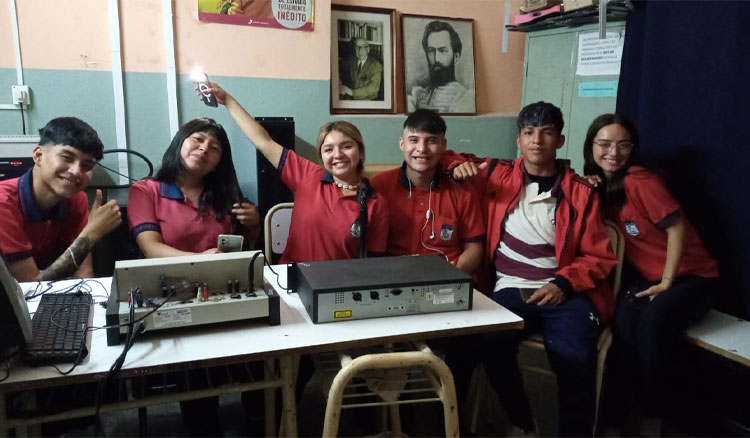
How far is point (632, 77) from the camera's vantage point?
278 cm

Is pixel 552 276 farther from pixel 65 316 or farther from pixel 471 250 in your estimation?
pixel 65 316

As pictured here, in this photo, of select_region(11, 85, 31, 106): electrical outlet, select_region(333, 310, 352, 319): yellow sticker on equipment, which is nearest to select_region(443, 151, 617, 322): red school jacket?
select_region(333, 310, 352, 319): yellow sticker on equipment

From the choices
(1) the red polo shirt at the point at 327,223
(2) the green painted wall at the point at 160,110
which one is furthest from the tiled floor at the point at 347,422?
(2) the green painted wall at the point at 160,110

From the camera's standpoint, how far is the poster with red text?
3109 mm

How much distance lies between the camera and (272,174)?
287 centimetres

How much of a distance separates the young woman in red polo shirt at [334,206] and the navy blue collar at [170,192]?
16.6 inches

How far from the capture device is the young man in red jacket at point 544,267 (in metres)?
1.82

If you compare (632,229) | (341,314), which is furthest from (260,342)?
(632,229)

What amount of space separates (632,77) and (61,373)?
2.78 metres

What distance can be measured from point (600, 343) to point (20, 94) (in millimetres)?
2991

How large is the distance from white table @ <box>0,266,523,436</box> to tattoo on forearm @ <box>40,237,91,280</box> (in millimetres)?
431

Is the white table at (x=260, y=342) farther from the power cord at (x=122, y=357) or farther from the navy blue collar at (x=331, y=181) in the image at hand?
the navy blue collar at (x=331, y=181)

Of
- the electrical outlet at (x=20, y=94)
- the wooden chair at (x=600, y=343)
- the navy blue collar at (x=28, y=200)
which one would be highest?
the electrical outlet at (x=20, y=94)

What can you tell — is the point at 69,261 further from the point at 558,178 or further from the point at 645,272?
the point at 645,272
